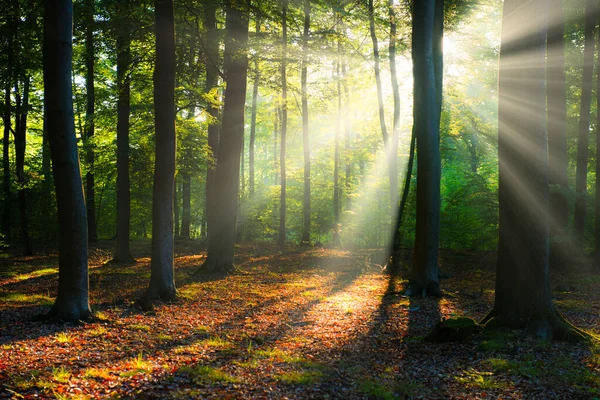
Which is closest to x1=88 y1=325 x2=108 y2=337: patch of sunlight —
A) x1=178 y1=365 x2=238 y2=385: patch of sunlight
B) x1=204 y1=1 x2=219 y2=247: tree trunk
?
x1=178 y1=365 x2=238 y2=385: patch of sunlight

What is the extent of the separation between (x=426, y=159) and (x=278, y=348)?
6336 mm

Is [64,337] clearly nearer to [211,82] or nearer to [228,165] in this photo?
[228,165]

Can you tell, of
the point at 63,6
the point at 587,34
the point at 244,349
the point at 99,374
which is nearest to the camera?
the point at 99,374

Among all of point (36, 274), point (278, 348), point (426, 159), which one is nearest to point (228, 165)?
point (426, 159)

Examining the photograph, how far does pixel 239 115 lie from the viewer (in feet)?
46.5

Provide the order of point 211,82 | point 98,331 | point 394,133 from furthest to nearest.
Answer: point 394,133 < point 211,82 < point 98,331

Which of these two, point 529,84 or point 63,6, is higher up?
point 63,6

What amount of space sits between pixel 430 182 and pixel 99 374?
8368 millimetres

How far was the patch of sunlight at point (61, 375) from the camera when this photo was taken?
188 inches

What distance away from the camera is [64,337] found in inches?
257

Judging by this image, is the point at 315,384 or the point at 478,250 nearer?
the point at 315,384

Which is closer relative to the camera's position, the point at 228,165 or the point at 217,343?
the point at 217,343

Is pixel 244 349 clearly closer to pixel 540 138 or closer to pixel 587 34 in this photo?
pixel 540 138

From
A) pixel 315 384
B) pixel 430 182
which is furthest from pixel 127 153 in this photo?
pixel 315 384
